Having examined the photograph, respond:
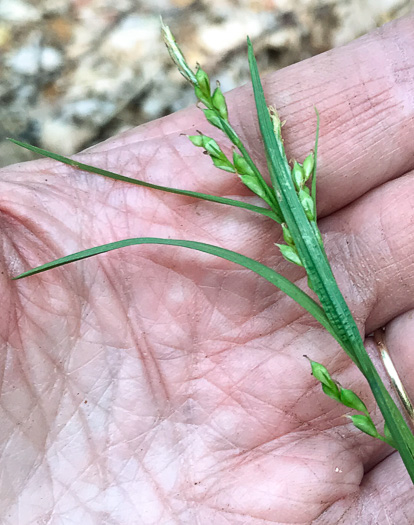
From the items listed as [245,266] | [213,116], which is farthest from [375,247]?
[213,116]

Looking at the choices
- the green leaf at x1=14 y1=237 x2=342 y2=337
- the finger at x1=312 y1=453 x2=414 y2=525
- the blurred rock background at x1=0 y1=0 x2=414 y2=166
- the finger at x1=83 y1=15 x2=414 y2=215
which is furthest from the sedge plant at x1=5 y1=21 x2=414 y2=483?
the blurred rock background at x1=0 y1=0 x2=414 y2=166

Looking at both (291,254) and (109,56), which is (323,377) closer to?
(291,254)

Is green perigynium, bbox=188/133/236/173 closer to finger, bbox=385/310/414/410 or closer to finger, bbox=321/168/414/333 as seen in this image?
finger, bbox=321/168/414/333

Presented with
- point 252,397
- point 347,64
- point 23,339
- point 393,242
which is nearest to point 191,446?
point 252,397

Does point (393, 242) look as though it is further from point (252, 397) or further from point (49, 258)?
point (49, 258)

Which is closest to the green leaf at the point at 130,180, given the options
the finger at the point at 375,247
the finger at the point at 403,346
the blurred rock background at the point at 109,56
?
the finger at the point at 375,247

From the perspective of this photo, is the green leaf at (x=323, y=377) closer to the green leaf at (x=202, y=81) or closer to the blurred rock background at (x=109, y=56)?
the green leaf at (x=202, y=81)
